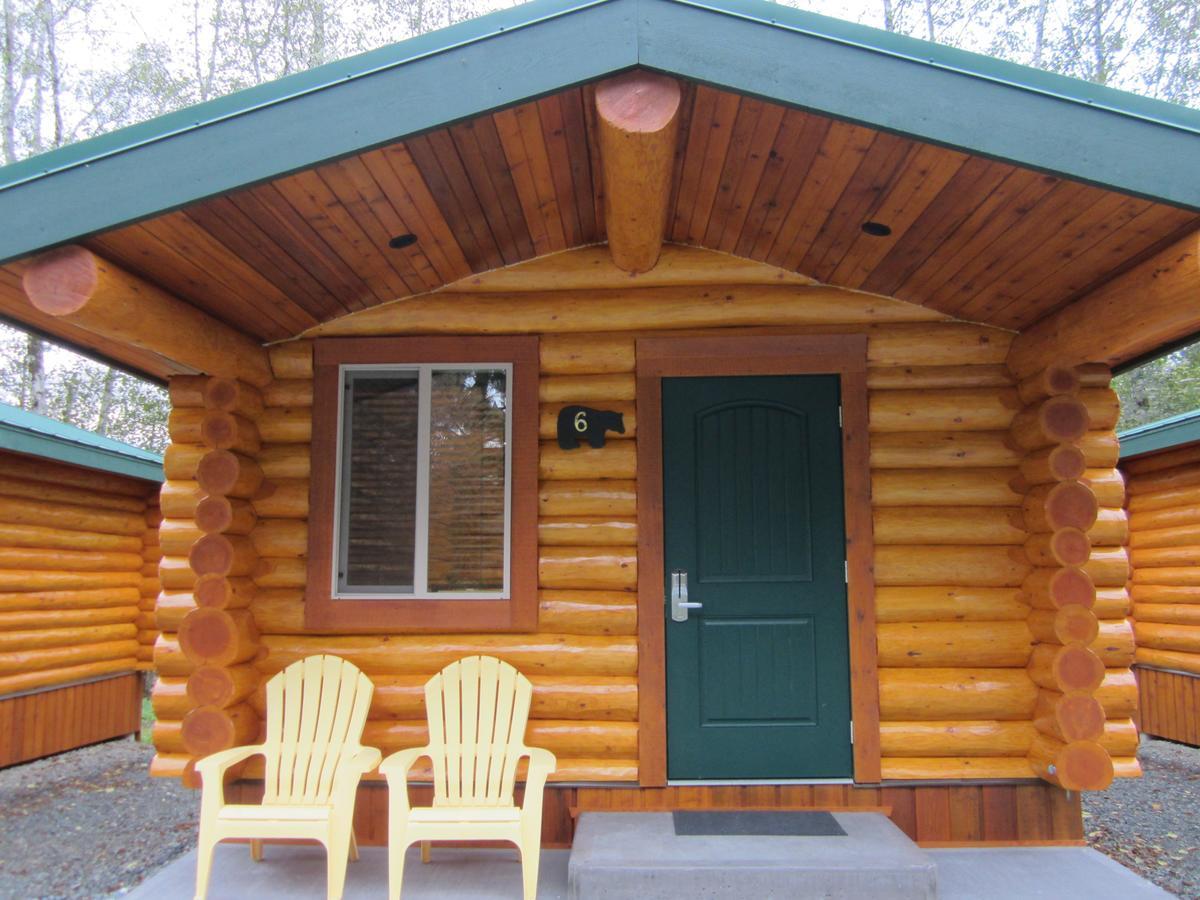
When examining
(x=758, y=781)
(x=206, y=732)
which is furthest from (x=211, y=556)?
(x=758, y=781)

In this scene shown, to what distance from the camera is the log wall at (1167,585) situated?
6.82 m

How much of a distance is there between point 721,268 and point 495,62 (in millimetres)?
1731

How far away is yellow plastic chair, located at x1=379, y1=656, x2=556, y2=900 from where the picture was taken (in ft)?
10.3

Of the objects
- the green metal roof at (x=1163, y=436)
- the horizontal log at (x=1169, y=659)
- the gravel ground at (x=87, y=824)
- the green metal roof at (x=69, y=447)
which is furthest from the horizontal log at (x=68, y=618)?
the horizontal log at (x=1169, y=659)

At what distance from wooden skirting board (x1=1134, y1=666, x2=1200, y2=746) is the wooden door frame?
4653 mm

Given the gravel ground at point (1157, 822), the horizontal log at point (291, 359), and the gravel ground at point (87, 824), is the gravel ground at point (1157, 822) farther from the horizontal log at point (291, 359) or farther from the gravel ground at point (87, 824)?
the gravel ground at point (87, 824)

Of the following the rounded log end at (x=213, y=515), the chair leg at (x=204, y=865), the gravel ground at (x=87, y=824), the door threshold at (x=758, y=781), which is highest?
the rounded log end at (x=213, y=515)

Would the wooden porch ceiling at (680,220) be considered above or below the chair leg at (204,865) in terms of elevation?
above

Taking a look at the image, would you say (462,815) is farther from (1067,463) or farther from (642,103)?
(1067,463)

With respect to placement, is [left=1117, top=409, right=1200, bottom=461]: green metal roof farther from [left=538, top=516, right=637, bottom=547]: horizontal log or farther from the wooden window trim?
the wooden window trim

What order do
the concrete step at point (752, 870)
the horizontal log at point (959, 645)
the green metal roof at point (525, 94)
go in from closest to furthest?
1. the green metal roof at point (525, 94)
2. the concrete step at point (752, 870)
3. the horizontal log at point (959, 645)

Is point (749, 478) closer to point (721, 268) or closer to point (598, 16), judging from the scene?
point (721, 268)

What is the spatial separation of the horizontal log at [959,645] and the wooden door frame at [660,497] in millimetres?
124

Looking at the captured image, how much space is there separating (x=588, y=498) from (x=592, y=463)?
0.16m
